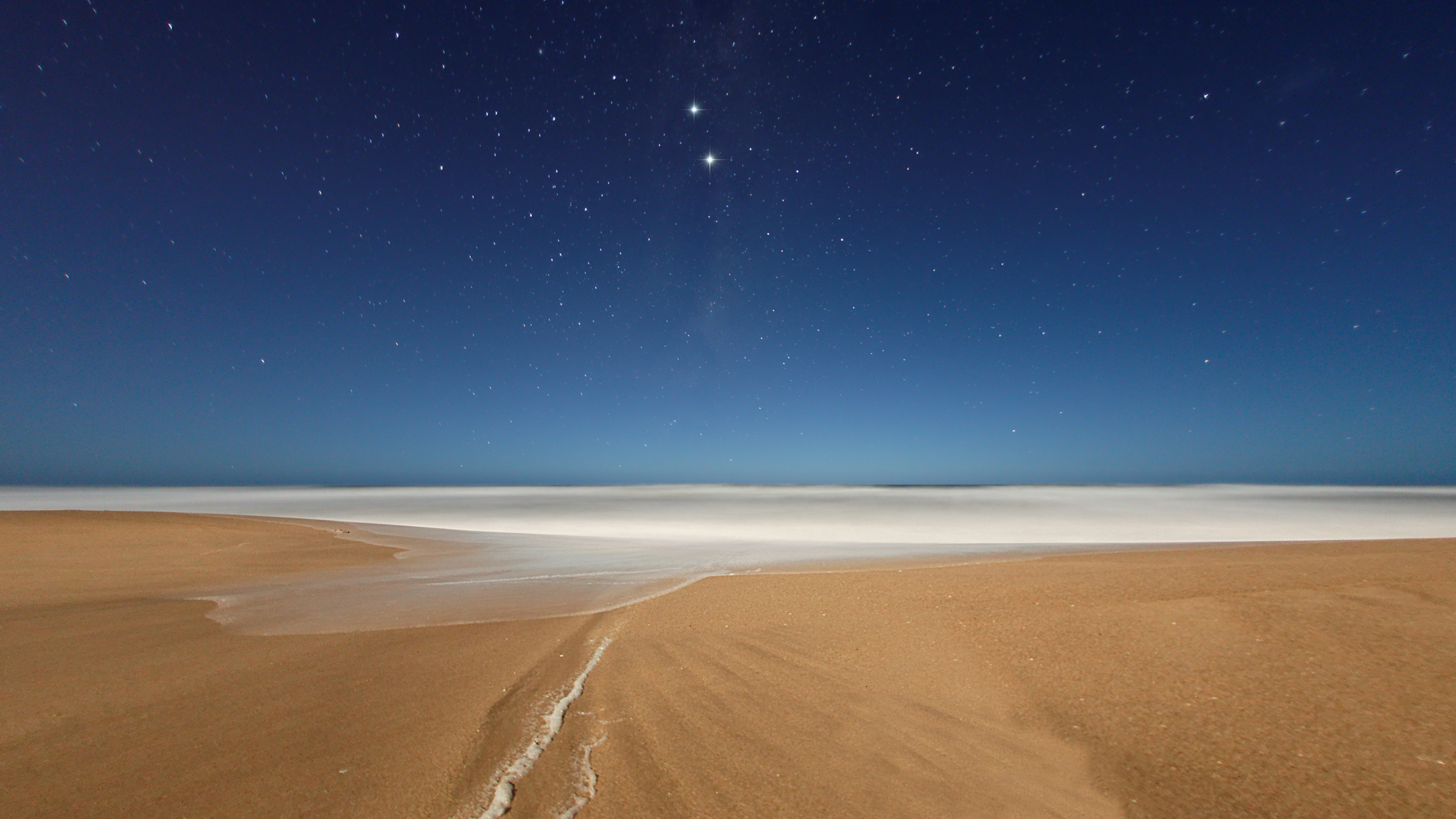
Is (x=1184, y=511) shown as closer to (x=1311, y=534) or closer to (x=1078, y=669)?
(x=1311, y=534)

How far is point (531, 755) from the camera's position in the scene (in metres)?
2.99

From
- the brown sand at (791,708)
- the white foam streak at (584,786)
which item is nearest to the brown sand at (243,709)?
the brown sand at (791,708)

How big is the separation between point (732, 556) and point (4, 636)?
29.2ft

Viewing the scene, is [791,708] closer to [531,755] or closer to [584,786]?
[584,786]

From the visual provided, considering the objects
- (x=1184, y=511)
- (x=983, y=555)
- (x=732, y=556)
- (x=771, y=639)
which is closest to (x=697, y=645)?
(x=771, y=639)

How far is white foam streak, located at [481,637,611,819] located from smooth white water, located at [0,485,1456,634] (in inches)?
100

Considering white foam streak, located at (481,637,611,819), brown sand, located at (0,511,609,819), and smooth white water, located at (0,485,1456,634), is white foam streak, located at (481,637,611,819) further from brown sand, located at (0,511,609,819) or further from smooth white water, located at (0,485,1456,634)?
smooth white water, located at (0,485,1456,634)

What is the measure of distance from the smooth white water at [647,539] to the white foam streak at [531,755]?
254 cm

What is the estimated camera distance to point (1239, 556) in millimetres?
8203

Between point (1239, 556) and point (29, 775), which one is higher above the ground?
point (1239, 556)

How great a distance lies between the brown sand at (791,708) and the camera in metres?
2.66

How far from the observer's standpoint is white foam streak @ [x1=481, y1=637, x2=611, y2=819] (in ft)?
8.34

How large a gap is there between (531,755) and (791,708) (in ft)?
5.25

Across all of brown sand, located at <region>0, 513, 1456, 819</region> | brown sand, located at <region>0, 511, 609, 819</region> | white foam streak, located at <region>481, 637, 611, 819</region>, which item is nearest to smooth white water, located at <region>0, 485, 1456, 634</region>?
brown sand, located at <region>0, 511, 609, 819</region>
